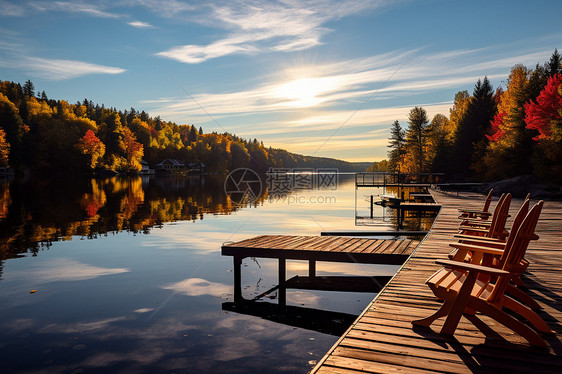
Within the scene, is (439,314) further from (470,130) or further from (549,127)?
(470,130)

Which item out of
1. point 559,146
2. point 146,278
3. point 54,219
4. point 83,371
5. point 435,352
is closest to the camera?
point 435,352

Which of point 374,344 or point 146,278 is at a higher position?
point 374,344

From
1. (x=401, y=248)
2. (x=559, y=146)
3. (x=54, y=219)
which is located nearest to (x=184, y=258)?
(x=401, y=248)

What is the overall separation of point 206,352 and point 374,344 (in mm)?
4414

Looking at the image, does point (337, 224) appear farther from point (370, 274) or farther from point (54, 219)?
point (54, 219)

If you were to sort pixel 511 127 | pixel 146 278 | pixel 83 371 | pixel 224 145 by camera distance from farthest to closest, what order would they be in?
1. pixel 224 145
2. pixel 511 127
3. pixel 146 278
4. pixel 83 371

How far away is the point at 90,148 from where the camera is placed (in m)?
97.9

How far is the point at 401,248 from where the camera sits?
1173 cm

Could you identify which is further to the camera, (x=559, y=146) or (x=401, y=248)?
(x=559, y=146)

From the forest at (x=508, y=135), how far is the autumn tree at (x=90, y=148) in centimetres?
7119

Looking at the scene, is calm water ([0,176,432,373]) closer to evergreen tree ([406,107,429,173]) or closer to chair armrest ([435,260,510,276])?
chair armrest ([435,260,510,276])

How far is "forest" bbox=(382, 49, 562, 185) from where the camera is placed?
3441 cm

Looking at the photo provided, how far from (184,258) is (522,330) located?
1376cm

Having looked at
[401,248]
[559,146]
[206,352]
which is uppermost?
Answer: [559,146]
